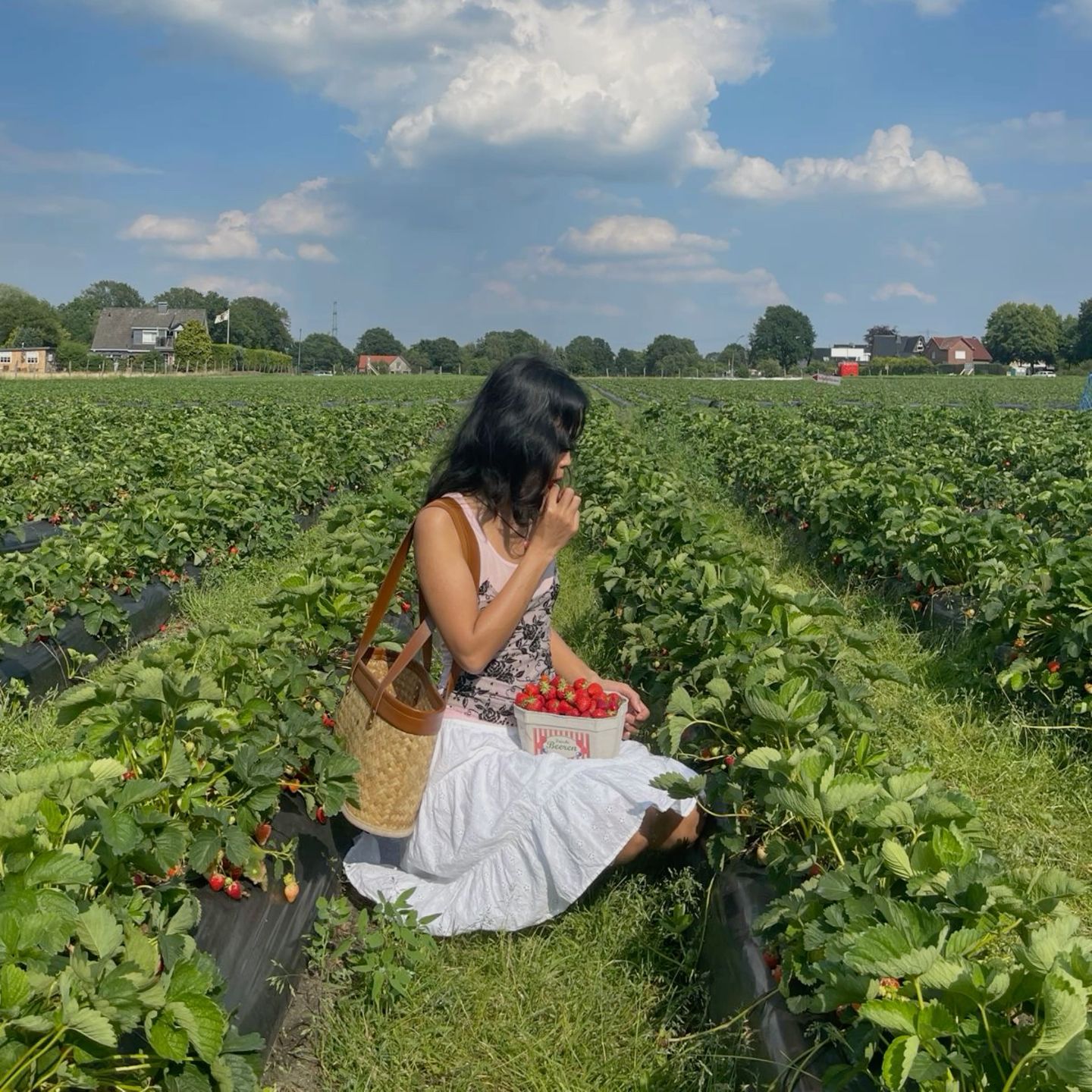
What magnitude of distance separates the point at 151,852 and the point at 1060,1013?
1555 millimetres

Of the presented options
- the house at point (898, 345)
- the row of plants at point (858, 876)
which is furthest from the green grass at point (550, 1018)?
the house at point (898, 345)

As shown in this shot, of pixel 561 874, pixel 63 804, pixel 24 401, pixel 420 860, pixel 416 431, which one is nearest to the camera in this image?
pixel 63 804

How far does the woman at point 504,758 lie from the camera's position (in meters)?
2.64

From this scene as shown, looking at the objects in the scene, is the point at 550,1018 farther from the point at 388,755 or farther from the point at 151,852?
the point at 151,852

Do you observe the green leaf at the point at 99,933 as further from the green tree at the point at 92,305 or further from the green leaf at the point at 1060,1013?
the green tree at the point at 92,305

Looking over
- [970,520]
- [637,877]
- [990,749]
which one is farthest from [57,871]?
[970,520]

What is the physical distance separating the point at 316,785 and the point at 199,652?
590mm

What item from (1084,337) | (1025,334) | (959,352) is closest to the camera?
(1084,337)

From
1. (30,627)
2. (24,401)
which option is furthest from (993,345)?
(30,627)

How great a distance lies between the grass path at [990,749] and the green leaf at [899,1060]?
1.11 metres

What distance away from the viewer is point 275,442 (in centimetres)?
1247

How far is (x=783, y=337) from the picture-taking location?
133250 millimetres

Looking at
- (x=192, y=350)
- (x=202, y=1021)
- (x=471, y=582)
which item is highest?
(x=192, y=350)

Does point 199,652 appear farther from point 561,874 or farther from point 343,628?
point 561,874
